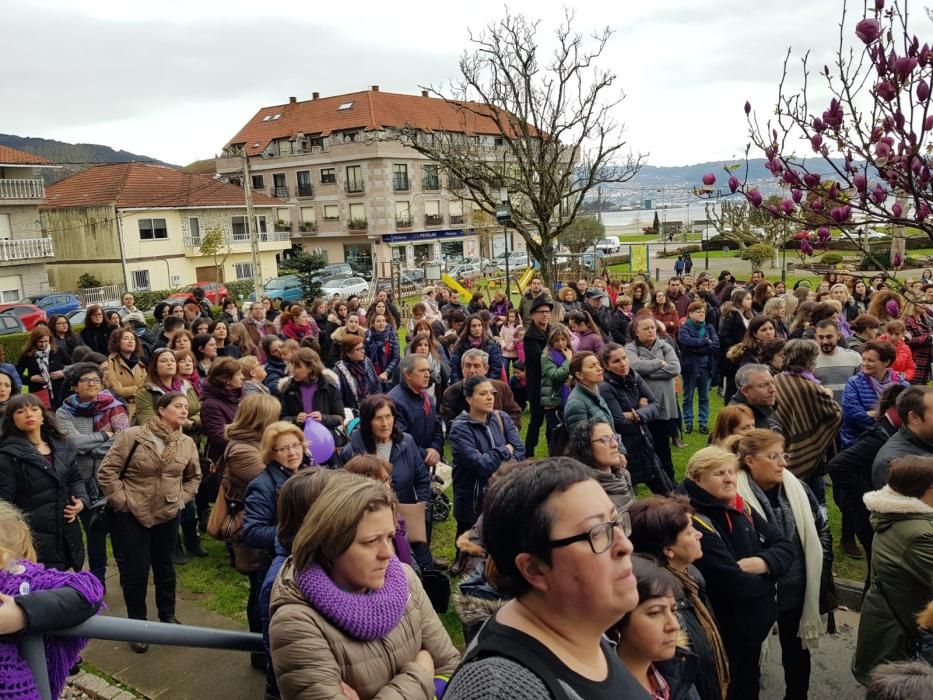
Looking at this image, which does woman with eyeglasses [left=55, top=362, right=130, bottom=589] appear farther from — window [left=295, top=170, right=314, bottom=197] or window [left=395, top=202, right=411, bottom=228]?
window [left=295, top=170, right=314, bottom=197]

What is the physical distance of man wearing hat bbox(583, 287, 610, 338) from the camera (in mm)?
10875

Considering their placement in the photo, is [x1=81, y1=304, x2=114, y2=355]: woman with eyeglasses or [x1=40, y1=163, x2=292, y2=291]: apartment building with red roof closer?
[x1=81, y1=304, x2=114, y2=355]: woman with eyeglasses

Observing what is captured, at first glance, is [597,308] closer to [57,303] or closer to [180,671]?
[180,671]

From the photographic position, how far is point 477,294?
42.9 feet

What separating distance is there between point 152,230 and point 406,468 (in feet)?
134

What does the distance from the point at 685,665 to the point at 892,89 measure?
260 cm

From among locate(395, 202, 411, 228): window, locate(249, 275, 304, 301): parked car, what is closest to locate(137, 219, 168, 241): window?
locate(249, 275, 304, 301): parked car

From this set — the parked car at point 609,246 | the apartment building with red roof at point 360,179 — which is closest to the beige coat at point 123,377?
the parked car at point 609,246

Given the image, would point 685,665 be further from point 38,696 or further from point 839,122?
point 839,122

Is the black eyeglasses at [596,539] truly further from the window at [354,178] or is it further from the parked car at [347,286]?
the window at [354,178]

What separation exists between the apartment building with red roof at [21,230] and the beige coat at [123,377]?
3154 centimetres

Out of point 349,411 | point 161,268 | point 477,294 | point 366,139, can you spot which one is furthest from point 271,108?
point 349,411

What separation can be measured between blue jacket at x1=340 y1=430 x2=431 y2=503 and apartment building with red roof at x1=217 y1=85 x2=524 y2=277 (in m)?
45.0

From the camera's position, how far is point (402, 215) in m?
53.1
